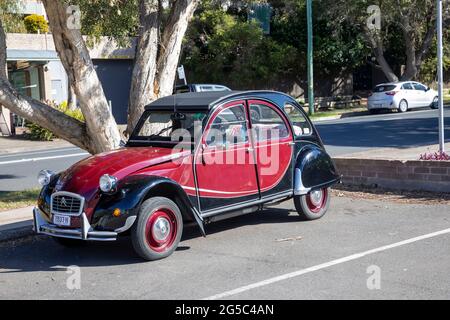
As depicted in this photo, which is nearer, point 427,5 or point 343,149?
point 343,149

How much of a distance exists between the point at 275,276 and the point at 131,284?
1362 mm

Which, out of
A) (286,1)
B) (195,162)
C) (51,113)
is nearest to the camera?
(195,162)

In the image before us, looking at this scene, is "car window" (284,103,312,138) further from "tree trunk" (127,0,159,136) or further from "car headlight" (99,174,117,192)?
"car headlight" (99,174,117,192)

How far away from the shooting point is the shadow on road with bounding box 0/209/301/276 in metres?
7.05

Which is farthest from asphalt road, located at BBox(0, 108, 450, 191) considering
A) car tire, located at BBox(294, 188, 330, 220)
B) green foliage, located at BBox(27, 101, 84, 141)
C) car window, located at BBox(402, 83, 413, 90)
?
car window, located at BBox(402, 83, 413, 90)

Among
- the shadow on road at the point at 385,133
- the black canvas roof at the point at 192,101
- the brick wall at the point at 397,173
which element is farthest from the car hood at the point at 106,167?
the shadow on road at the point at 385,133

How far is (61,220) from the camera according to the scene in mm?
7047

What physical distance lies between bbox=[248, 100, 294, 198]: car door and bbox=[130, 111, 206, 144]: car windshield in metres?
0.79

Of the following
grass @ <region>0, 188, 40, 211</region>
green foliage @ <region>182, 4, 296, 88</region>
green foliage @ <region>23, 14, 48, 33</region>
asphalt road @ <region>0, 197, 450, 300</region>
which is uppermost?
green foliage @ <region>23, 14, 48, 33</region>

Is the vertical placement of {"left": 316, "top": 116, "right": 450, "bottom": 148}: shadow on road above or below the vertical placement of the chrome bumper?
above

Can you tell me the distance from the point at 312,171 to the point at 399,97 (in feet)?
74.3
